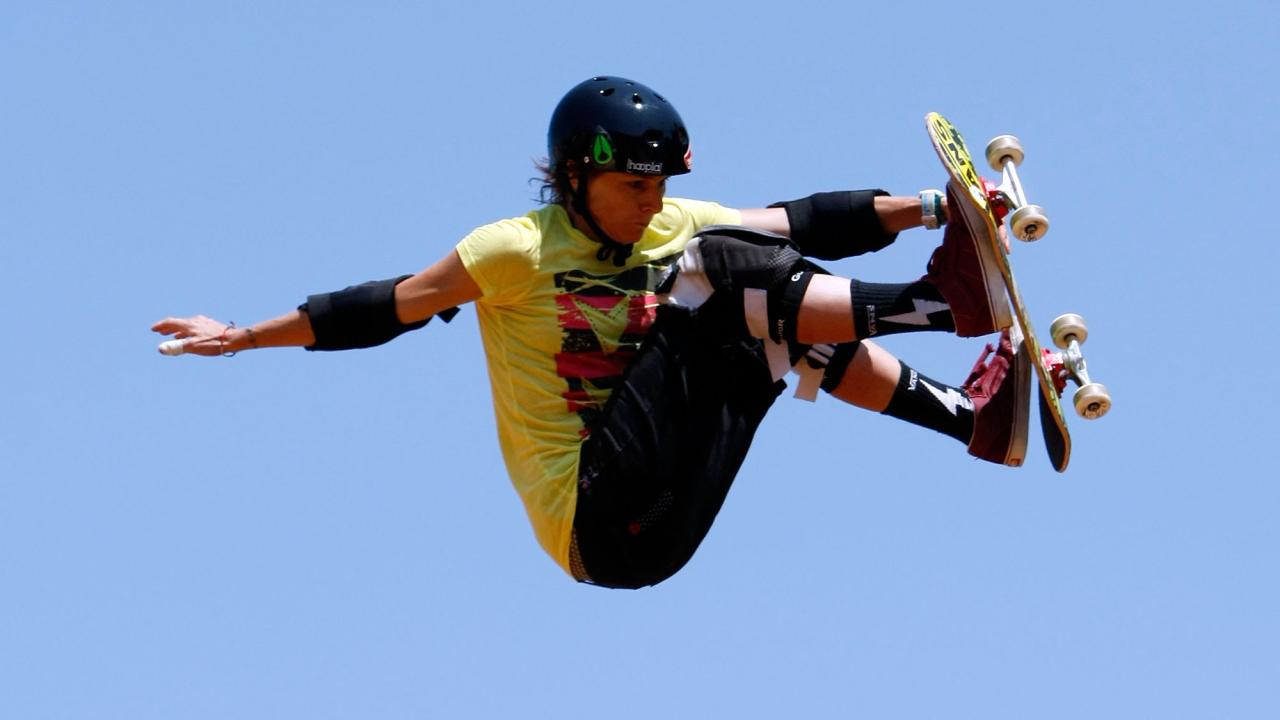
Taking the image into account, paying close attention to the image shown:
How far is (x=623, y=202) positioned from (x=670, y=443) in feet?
3.89

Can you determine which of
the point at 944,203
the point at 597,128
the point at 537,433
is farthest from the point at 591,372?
the point at 944,203

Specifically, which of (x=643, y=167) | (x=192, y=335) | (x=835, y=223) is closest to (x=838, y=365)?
(x=835, y=223)

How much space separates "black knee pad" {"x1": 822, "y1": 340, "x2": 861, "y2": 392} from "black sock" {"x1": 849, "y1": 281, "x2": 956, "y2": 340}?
0.92 m

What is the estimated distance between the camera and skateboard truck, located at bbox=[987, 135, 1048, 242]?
10453mm

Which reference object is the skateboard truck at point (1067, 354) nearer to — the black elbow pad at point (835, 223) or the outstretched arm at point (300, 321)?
the black elbow pad at point (835, 223)

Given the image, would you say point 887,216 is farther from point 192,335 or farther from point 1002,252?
point 192,335

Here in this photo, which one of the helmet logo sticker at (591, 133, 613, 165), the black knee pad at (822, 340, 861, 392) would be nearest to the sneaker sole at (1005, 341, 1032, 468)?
the black knee pad at (822, 340, 861, 392)

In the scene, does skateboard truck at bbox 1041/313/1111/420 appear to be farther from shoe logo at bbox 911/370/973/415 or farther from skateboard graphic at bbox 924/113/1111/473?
shoe logo at bbox 911/370/973/415

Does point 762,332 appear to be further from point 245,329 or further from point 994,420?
point 245,329

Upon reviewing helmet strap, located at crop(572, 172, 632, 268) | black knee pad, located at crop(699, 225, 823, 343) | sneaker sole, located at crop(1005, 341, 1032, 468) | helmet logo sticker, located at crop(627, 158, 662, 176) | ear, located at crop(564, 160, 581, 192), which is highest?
ear, located at crop(564, 160, 581, 192)

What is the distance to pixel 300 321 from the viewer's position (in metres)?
11.5

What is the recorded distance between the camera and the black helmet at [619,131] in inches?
448

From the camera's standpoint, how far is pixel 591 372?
11406 millimetres

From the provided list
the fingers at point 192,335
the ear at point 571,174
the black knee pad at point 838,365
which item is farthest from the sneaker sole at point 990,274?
the fingers at point 192,335
